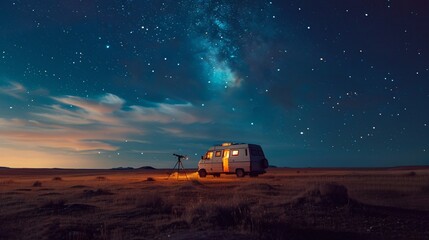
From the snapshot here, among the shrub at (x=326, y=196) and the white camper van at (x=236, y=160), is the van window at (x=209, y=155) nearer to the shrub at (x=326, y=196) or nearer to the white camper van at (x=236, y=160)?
the white camper van at (x=236, y=160)

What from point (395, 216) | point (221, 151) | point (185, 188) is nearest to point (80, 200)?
point (185, 188)

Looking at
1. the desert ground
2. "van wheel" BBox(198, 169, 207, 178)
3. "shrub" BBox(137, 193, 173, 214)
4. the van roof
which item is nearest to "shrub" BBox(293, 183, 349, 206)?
the desert ground

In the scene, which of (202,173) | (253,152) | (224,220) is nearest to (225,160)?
(253,152)

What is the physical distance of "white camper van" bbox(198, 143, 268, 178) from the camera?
31.2 m

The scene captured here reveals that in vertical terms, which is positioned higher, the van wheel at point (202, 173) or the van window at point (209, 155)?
the van window at point (209, 155)

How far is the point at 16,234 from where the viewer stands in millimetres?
10062

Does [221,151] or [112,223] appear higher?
[221,151]

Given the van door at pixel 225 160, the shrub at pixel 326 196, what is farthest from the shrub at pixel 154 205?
the van door at pixel 225 160

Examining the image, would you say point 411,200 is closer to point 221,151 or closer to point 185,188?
point 185,188

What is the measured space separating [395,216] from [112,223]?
806 centimetres

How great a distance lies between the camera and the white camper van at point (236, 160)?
1228 inches

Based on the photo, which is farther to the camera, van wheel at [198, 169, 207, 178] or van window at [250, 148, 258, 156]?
van wheel at [198, 169, 207, 178]

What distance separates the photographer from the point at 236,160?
31859 mm

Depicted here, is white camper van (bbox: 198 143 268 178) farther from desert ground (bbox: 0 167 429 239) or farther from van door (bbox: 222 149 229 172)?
desert ground (bbox: 0 167 429 239)
